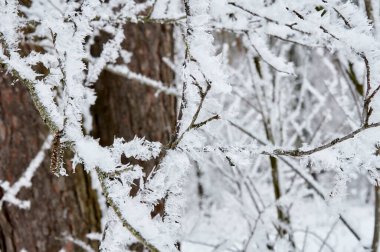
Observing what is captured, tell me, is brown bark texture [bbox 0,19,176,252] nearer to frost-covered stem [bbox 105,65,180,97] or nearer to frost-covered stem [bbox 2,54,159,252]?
frost-covered stem [bbox 105,65,180,97]

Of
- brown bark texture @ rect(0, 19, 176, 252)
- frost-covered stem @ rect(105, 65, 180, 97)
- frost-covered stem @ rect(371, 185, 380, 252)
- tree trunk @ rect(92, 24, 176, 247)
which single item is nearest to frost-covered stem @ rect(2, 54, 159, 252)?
frost-covered stem @ rect(371, 185, 380, 252)

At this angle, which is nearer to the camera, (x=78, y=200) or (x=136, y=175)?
(x=136, y=175)

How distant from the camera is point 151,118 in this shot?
245 centimetres

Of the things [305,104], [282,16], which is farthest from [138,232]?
[305,104]

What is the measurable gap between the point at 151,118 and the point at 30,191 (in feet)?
2.44

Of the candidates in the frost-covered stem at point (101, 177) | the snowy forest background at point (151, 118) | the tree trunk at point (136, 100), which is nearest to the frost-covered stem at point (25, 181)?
the snowy forest background at point (151, 118)

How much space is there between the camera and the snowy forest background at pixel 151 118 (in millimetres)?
693

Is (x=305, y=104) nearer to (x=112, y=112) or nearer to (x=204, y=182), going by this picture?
(x=204, y=182)

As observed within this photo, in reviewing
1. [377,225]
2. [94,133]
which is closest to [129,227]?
[377,225]

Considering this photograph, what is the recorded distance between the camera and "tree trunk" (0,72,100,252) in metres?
2.06

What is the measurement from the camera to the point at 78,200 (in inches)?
88.7

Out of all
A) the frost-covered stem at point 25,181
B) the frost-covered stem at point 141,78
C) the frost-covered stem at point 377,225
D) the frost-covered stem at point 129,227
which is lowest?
the frost-covered stem at point 129,227

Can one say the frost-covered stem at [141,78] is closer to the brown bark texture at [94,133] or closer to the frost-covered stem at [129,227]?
the brown bark texture at [94,133]

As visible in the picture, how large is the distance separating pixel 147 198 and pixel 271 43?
1942 mm
